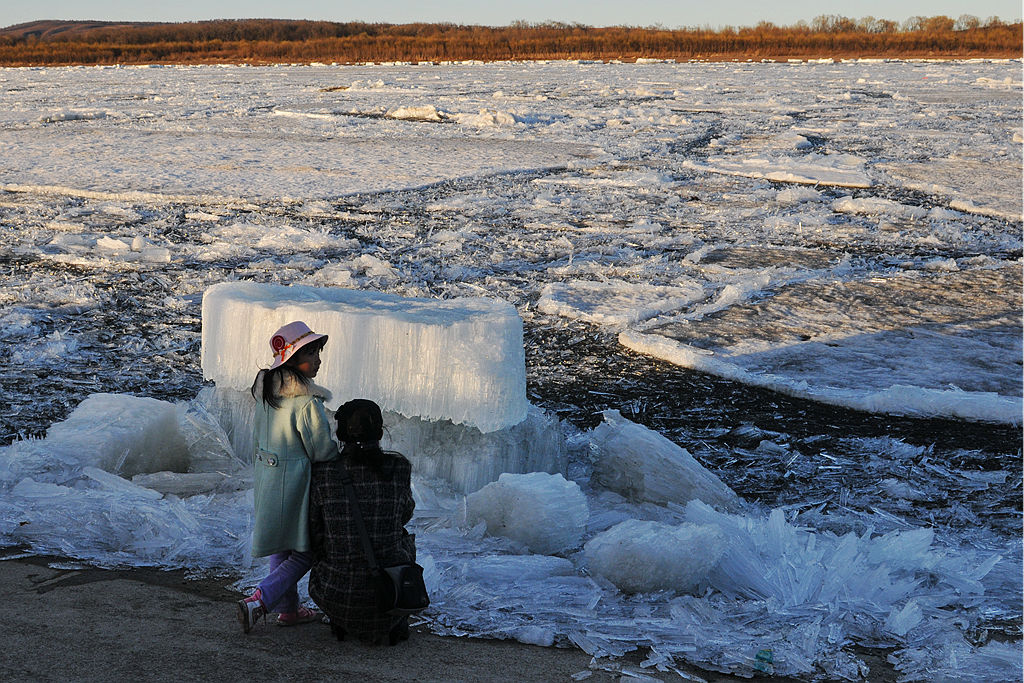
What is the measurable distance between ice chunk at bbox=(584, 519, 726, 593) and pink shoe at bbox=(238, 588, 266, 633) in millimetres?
1080

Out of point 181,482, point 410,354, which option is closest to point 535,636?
point 410,354

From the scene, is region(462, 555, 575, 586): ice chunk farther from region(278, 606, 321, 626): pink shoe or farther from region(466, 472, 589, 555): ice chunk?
region(278, 606, 321, 626): pink shoe

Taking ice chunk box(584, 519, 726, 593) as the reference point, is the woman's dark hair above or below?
above

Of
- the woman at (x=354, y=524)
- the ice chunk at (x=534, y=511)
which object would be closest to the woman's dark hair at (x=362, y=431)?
the woman at (x=354, y=524)

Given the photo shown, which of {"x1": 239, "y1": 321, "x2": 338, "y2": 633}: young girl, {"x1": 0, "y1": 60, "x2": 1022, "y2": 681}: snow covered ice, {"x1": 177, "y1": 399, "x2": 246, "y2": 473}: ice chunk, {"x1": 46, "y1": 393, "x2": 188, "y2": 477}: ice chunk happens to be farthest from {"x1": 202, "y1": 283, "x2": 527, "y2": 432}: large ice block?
A: {"x1": 239, "y1": 321, "x2": 338, "y2": 633}: young girl

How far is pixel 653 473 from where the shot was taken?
4125 millimetres

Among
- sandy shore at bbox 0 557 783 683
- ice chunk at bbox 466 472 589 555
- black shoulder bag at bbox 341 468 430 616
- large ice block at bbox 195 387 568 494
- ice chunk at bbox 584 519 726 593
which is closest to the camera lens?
sandy shore at bbox 0 557 783 683

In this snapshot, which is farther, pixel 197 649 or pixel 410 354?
pixel 410 354

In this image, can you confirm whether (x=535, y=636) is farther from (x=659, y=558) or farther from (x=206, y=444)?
(x=206, y=444)

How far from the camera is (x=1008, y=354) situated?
6.11 metres

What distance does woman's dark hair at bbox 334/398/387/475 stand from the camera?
2.80 metres

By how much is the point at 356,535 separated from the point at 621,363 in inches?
132

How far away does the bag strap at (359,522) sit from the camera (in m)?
2.81

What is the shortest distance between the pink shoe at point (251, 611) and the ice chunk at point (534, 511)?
1015 mm
